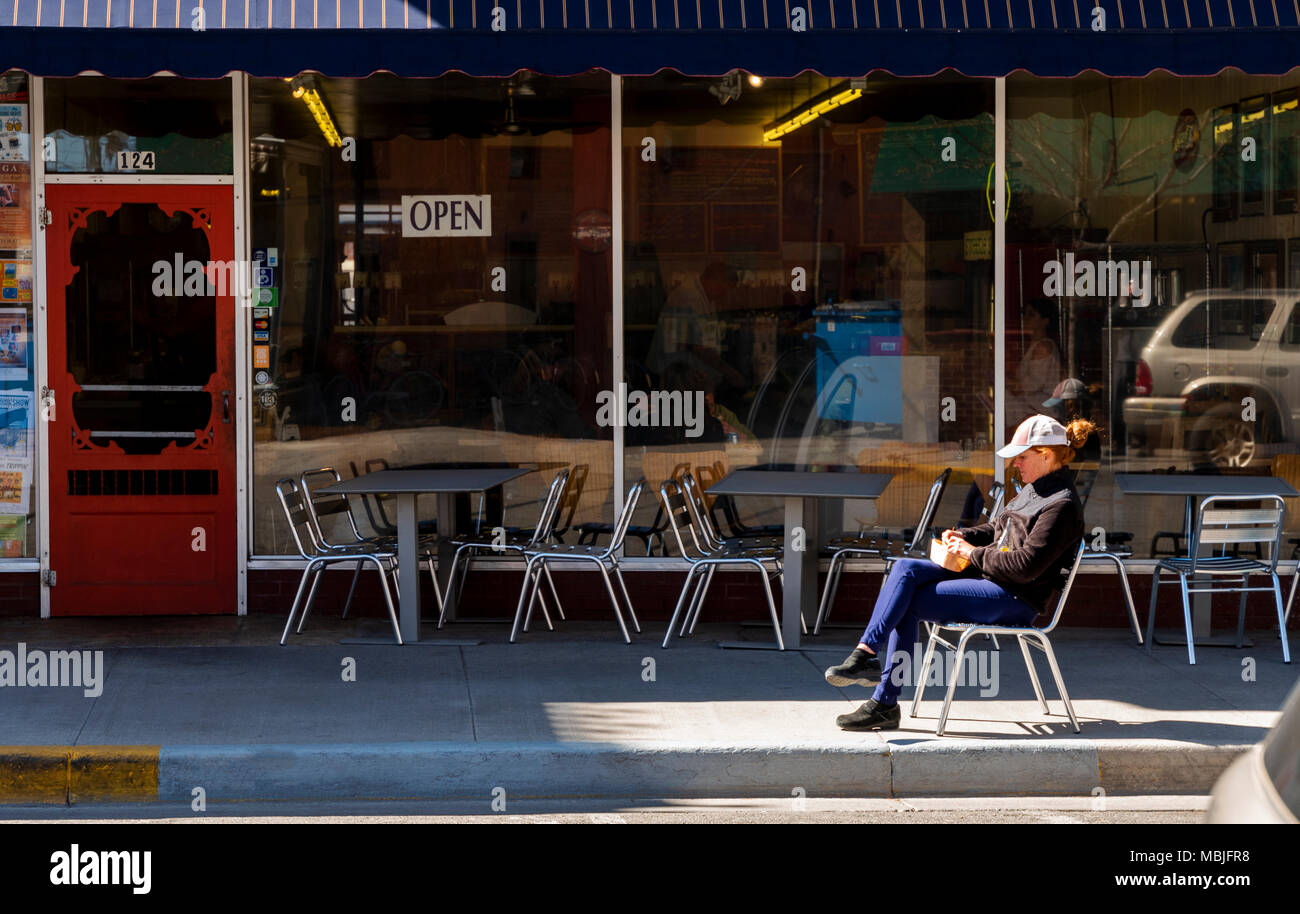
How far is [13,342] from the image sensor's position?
30.5ft

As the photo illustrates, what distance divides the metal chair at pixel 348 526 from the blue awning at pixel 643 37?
8.85ft

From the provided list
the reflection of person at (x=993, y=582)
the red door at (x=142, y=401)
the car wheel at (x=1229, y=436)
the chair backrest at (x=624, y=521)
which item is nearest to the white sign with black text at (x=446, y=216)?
the red door at (x=142, y=401)

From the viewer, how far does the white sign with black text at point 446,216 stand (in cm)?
941

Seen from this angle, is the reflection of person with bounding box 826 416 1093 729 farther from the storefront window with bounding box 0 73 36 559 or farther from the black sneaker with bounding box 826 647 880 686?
the storefront window with bounding box 0 73 36 559

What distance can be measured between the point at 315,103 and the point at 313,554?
284cm

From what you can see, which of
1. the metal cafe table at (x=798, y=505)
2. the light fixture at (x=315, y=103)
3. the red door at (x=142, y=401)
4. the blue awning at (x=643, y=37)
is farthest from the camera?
the light fixture at (x=315, y=103)

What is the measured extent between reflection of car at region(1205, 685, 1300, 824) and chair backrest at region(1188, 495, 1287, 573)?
593cm

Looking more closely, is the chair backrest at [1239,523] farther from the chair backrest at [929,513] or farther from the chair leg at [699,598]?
the chair leg at [699,598]

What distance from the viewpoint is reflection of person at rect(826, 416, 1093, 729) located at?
21.9 ft

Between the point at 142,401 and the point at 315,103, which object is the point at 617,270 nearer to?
the point at 315,103

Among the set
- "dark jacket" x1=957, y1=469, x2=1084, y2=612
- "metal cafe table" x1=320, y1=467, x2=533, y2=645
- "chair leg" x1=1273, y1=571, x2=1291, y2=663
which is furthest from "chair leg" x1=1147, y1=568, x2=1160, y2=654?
"metal cafe table" x1=320, y1=467, x2=533, y2=645

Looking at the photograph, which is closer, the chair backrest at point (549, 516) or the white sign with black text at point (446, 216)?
the chair backrest at point (549, 516)

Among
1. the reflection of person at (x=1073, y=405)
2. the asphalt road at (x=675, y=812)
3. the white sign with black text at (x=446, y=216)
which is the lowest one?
the asphalt road at (x=675, y=812)

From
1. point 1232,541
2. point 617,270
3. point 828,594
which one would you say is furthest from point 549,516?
point 1232,541
